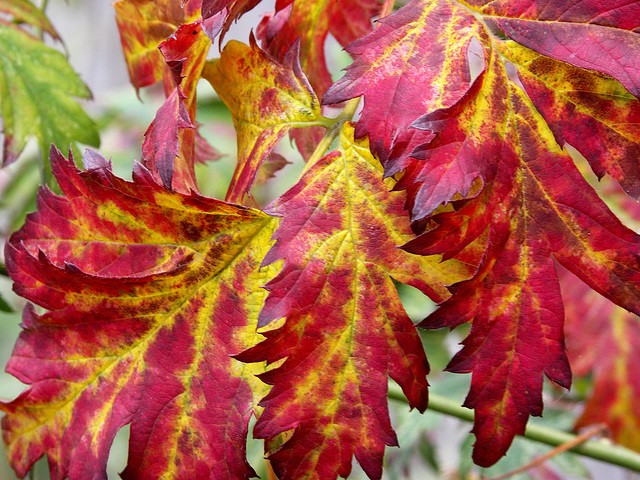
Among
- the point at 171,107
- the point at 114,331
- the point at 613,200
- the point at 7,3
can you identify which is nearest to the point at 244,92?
the point at 171,107

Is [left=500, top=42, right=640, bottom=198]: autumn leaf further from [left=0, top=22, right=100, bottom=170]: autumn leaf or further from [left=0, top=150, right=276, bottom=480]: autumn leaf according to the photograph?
[left=0, top=22, right=100, bottom=170]: autumn leaf

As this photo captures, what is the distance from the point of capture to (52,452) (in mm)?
388

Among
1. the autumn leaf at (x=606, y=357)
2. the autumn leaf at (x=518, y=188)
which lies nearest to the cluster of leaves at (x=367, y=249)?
the autumn leaf at (x=518, y=188)

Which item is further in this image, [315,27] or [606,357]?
[606,357]

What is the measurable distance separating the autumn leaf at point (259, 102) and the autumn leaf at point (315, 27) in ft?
0.11

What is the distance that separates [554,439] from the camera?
58cm

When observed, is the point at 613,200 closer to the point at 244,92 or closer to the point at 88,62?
the point at 244,92

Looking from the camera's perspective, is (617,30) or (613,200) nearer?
(617,30)

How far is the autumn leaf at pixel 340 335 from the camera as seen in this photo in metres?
0.33

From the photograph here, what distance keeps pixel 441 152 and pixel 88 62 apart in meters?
2.47

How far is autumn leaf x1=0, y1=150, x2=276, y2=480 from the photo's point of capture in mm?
354

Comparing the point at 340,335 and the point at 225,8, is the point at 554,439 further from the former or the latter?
the point at 225,8

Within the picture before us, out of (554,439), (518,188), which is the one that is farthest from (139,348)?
(554,439)

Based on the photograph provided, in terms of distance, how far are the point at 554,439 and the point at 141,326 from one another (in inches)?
16.3
